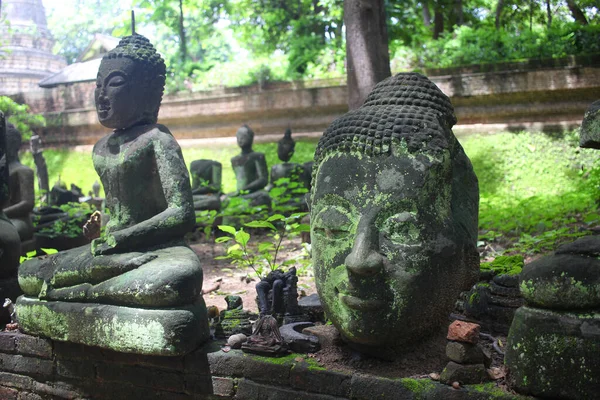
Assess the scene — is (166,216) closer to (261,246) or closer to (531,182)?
(261,246)

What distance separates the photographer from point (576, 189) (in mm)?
8289

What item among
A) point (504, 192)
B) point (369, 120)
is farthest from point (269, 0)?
point (369, 120)

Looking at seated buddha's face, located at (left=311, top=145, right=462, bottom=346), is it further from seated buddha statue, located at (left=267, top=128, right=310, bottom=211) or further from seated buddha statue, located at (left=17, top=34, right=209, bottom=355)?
seated buddha statue, located at (left=267, top=128, right=310, bottom=211)

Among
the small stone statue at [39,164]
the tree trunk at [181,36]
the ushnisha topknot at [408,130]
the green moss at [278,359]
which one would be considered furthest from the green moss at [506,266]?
the tree trunk at [181,36]

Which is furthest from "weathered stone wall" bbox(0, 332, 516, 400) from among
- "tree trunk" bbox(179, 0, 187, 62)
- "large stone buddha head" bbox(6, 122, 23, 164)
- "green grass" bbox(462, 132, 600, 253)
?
"tree trunk" bbox(179, 0, 187, 62)

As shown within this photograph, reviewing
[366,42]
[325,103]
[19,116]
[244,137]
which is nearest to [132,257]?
[366,42]

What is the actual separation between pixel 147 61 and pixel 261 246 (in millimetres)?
1668

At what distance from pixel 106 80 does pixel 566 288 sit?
114 inches

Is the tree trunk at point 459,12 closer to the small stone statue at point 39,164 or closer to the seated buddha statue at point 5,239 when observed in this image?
the small stone statue at point 39,164

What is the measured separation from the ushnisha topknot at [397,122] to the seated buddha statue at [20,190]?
15.1 feet

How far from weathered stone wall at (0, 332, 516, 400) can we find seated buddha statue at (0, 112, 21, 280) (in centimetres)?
58

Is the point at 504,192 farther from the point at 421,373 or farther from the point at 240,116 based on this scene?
the point at 421,373

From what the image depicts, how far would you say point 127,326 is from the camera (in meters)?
3.08

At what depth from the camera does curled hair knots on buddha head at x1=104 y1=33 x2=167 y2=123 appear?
3.71 m
